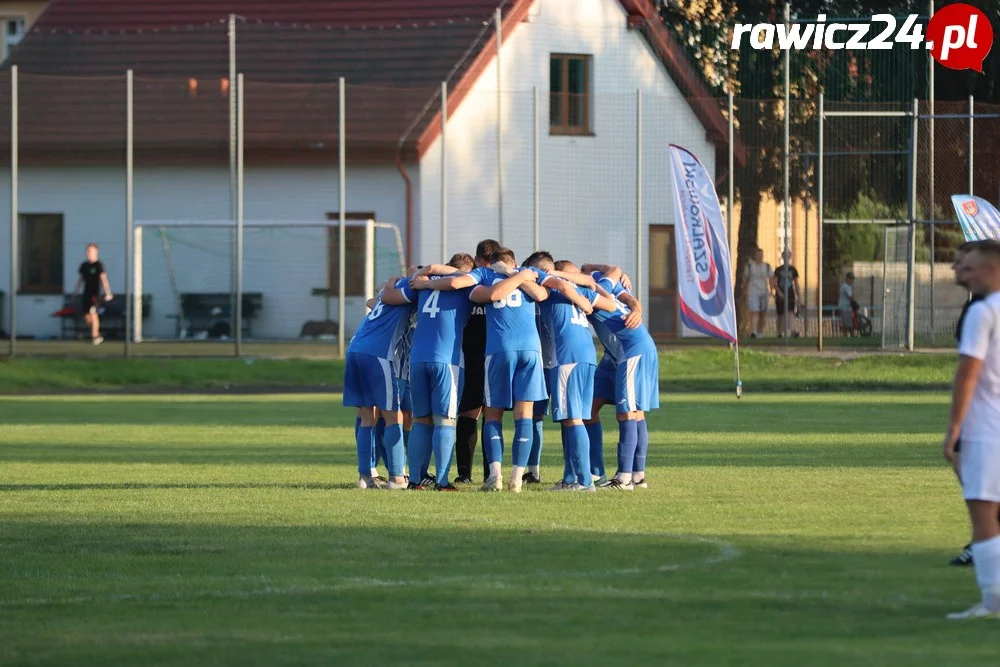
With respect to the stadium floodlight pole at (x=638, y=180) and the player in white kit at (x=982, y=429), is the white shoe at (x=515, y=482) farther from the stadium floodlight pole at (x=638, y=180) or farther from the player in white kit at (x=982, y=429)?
the stadium floodlight pole at (x=638, y=180)

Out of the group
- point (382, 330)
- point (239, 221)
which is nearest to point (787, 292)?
point (239, 221)

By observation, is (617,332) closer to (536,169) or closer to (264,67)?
(536,169)

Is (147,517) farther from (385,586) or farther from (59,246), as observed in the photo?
(59,246)

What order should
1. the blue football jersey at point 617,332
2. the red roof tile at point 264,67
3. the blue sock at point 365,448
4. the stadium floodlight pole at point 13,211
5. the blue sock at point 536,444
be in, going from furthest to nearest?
the red roof tile at point 264,67 < the stadium floodlight pole at point 13,211 < the blue sock at point 536,444 < the blue sock at point 365,448 < the blue football jersey at point 617,332

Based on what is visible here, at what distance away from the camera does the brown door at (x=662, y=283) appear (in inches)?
1324

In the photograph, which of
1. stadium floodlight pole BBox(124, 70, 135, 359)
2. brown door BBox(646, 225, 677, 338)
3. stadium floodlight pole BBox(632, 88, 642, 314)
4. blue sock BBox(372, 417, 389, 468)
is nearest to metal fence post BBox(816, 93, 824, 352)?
brown door BBox(646, 225, 677, 338)

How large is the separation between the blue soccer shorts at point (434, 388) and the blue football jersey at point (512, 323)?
15.9 inches

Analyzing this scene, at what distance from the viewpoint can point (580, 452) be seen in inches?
528

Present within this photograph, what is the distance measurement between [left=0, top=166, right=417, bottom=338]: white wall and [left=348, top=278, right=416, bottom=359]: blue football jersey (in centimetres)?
1743

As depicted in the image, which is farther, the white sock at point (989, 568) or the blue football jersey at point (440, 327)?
the blue football jersey at point (440, 327)

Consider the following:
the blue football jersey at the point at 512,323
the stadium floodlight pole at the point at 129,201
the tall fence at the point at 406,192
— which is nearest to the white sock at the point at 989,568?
the blue football jersey at the point at 512,323

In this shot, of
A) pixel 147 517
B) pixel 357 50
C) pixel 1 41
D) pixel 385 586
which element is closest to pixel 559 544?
pixel 385 586

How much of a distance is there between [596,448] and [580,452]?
0.91 metres

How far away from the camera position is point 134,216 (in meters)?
33.9
